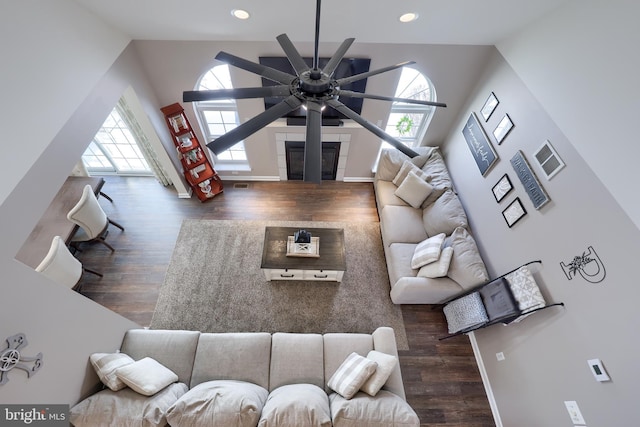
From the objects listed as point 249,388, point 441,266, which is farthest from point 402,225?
point 249,388

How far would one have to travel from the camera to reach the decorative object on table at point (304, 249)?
11.4ft

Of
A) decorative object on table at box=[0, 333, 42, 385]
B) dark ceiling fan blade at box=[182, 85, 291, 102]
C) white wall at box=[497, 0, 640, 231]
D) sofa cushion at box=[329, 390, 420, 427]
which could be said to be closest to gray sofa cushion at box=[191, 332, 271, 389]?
sofa cushion at box=[329, 390, 420, 427]

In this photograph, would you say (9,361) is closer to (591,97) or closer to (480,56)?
(591,97)

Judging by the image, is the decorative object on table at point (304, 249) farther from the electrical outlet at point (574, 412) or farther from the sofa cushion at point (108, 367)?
the electrical outlet at point (574, 412)

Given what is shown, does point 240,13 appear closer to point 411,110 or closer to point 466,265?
point 411,110

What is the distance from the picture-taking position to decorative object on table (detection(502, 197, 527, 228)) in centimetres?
299

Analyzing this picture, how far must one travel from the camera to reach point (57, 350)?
2.04 meters

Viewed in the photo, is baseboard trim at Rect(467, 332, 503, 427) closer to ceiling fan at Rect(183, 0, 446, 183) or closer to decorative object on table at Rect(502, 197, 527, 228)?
decorative object on table at Rect(502, 197, 527, 228)

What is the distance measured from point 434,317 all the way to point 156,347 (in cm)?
338

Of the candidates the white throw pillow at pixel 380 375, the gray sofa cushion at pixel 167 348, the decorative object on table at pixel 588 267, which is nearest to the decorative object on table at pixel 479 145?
the decorative object on table at pixel 588 267

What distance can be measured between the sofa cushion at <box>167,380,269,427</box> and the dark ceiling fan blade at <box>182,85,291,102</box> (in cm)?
225

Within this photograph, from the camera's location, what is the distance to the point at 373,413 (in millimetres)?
2129

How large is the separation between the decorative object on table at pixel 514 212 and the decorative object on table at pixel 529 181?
157 millimetres

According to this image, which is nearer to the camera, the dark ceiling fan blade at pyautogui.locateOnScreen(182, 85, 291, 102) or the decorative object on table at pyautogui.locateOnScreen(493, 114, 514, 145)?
the dark ceiling fan blade at pyautogui.locateOnScreen(182, 85, 291, 102)
